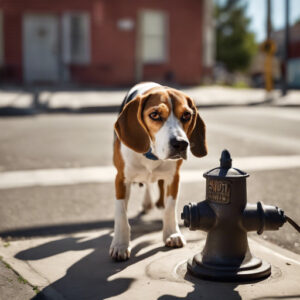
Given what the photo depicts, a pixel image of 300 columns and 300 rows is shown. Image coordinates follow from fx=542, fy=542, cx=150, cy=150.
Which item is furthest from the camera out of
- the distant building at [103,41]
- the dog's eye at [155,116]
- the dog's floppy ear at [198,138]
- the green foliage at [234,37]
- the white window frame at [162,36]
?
the green foliage at [234,37]

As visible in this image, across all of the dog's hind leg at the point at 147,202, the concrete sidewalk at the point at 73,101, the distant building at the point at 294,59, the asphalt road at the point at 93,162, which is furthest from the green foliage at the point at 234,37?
the dog's hind leg at the point at 147,202

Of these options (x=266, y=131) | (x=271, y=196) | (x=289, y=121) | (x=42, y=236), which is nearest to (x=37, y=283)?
(x=42, y=236)

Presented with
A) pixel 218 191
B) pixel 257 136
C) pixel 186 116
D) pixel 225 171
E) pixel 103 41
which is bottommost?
pixel 257 136

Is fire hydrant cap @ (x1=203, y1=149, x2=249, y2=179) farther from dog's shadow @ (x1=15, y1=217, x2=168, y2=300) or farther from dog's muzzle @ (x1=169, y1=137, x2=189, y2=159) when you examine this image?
dog's shadow @ (x1=15, y1=217, x2=168, y2=300)

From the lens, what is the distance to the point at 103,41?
→ 835 inches

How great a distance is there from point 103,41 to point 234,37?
3379cm

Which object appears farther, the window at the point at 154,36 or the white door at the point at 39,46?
the window at the point at 154,36

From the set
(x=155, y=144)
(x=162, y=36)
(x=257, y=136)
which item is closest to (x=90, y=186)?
(x=155, y=144)

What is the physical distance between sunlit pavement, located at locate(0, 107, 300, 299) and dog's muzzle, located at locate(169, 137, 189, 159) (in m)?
0.75

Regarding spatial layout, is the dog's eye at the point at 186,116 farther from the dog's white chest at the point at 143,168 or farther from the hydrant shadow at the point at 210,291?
the hydrant shadow at the point at 210,291

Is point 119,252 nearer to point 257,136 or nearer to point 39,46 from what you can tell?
point 257,136

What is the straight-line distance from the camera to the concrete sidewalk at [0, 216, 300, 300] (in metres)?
2.97

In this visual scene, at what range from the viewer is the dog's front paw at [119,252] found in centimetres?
354

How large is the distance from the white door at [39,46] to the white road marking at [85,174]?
1474cm
